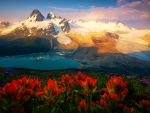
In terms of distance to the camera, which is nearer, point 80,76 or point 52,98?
point 52,98

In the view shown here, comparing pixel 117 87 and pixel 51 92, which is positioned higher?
pixel 117 87

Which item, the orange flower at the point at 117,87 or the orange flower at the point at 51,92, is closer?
the orange flower at the point at 117,87

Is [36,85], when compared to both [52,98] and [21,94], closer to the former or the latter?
[52,98]

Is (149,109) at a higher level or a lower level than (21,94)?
lower

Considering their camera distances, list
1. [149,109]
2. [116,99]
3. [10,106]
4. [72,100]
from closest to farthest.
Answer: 1. [10,106]
2. [116,99]
3. [149,109]
4. [72,100]

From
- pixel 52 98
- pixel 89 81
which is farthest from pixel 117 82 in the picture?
pixel 52 98

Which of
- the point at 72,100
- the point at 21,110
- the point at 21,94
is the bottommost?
the point at 72,100

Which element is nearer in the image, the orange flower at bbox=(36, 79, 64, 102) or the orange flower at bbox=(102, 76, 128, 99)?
the orange flower at bbox=(102, 76, 128, 99)

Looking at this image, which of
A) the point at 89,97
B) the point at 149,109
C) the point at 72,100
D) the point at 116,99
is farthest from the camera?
the point at 72,100

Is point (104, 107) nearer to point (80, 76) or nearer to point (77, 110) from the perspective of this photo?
point (77, 110)
